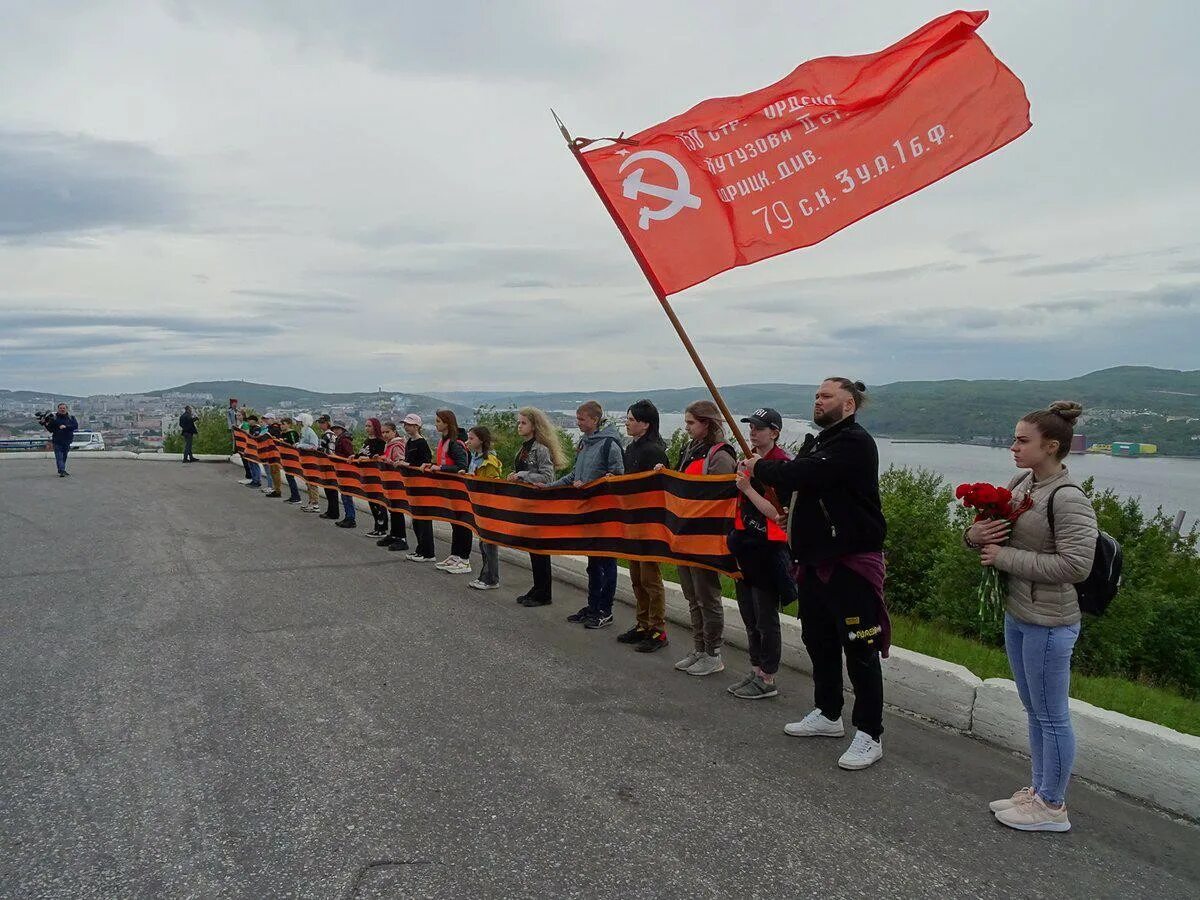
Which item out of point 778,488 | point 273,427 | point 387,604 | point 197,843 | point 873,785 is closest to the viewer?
point 197,843

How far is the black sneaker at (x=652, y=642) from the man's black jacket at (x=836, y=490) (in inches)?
95.2

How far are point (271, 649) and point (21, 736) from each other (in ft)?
6.51

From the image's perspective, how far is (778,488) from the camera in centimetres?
484

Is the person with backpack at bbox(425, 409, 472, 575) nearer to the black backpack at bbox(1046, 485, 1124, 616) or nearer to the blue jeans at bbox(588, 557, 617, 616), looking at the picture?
the blue jeans at bbox(588, 557, 617, 616)

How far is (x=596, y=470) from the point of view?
8.12m

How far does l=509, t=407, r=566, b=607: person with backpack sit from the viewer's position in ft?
28.7

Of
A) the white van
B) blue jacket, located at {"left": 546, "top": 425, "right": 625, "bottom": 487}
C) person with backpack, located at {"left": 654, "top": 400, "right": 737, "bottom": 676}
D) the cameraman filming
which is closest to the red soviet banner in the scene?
person with backpack, located at {"left": 654, "top": 400, "right": 737, "bottom": 676}

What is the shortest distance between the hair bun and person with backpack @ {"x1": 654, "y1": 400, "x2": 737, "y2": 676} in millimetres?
2709

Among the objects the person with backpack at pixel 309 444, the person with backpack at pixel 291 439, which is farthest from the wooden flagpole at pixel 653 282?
the person with backpack at pixel 291 439

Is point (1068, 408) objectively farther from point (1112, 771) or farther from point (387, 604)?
point (387, 604)

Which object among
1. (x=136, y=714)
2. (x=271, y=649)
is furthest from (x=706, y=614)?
(x=136, y=714)

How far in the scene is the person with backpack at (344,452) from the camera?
46.7 feet

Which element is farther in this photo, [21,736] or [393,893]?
[21,736]

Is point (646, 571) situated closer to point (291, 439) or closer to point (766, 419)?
point (766, 419)
